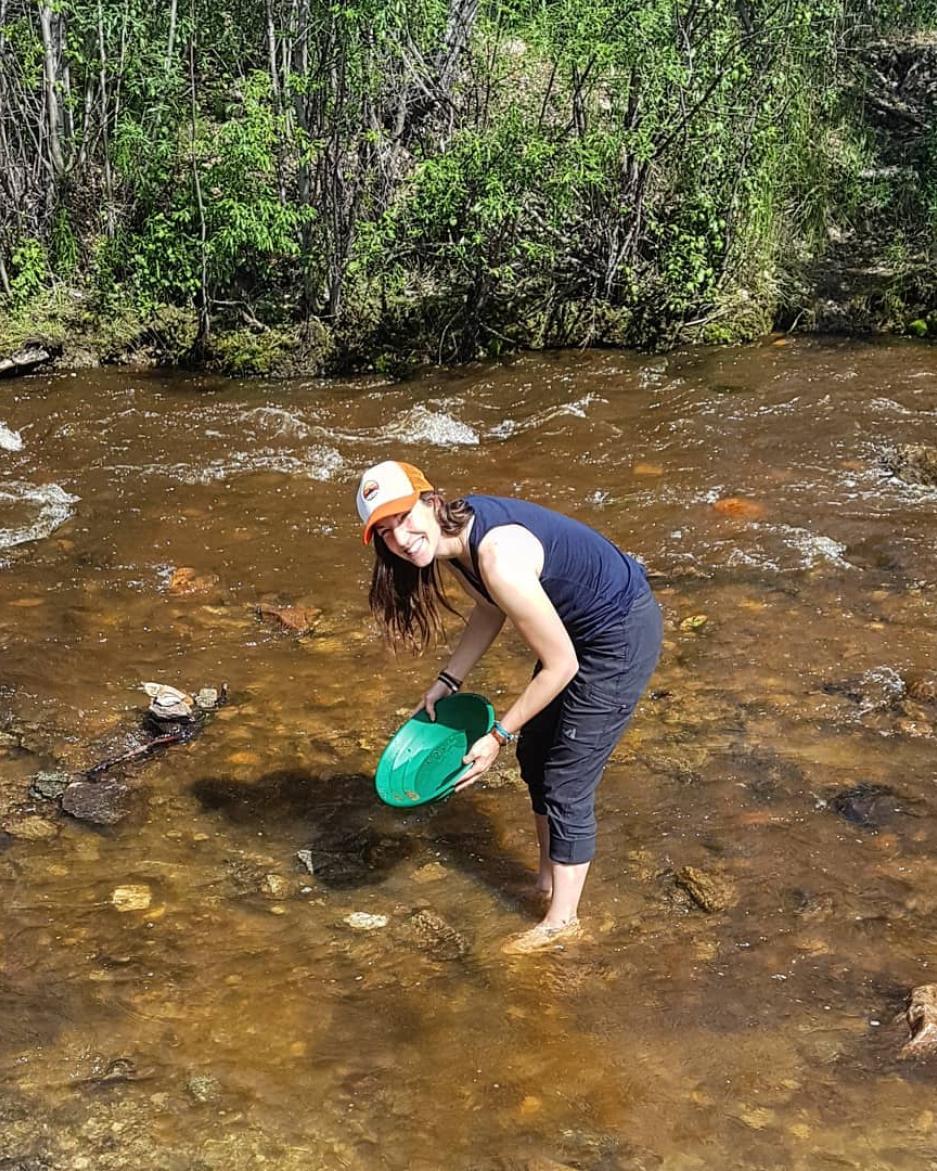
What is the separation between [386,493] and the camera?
2.77 metres

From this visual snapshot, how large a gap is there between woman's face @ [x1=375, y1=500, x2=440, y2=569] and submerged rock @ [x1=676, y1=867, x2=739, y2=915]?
1.51 m

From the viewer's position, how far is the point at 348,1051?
294 centimetres

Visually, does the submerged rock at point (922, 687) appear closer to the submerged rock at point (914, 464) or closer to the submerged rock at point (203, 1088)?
the submerged rock at point (914, 464)

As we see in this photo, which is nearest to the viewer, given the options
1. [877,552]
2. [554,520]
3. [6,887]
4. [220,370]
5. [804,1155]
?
[804,1155]

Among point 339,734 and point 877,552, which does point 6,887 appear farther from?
point 877,552

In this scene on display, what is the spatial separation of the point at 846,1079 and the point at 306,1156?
136 centimetres

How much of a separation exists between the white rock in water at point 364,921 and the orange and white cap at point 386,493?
1.36 metres

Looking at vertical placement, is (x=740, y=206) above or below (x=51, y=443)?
above

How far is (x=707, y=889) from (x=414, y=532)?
63.9 inches

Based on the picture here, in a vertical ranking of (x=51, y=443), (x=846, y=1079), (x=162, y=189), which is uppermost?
(x=162, y=189)

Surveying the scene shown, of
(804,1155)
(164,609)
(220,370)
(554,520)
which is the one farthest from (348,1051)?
(220,370)

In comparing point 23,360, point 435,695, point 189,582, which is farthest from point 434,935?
point 23,360

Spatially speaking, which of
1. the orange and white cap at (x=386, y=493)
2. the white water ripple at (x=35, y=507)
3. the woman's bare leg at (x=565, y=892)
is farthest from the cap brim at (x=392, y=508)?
the white water ripple at (x=35, y=507)

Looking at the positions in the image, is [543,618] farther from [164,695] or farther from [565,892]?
[164,695]
